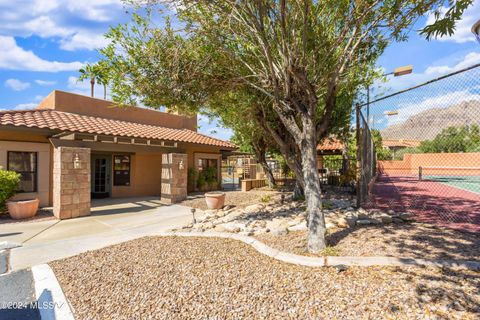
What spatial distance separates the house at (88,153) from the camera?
28.6 feet

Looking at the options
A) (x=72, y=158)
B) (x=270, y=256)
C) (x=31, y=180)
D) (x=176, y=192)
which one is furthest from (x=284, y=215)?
(x=31, y=180)

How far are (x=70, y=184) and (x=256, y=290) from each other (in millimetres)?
8137

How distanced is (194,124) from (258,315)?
16358 millimetres

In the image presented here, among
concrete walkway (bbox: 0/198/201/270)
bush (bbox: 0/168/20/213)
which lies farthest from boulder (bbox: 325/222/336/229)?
bush (bbox: 0/168/20/213)

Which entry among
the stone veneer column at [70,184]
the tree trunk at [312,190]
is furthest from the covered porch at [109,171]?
the tree trunk at [312,190]

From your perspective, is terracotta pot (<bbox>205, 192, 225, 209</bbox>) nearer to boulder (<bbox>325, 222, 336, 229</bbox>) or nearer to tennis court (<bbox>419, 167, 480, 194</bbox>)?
boulder (<bbox>325, 222, 336, 229</bbox>)

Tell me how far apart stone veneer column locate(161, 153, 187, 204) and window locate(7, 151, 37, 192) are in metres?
5.09

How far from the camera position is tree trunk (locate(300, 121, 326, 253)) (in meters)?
4.50

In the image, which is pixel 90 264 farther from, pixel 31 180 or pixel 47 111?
pixel 47 111

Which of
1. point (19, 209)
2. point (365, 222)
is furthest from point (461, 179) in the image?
point (19, 209)

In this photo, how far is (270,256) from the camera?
4309mm

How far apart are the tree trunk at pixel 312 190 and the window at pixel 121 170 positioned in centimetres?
1155

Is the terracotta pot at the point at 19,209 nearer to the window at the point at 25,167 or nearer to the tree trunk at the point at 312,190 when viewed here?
the window at the point at 25,167

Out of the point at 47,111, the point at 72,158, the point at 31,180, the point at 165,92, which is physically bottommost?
the point at 31,180
